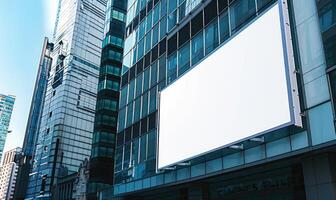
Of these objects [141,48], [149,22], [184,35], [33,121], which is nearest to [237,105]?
[184,35]

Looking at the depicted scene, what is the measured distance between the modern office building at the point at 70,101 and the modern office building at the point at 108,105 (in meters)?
29.7

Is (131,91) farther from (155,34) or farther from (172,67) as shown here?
(172,67)

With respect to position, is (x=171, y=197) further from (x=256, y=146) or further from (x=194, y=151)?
(x=256, y=146)

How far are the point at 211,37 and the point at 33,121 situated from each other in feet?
407

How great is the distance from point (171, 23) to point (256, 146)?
1695 cm

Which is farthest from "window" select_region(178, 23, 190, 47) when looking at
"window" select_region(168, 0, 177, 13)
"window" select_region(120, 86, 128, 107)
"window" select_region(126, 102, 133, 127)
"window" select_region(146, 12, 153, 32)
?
"window" select_region(120, 86, 128, 107)

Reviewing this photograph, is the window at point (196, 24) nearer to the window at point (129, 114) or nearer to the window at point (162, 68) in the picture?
the window at point (162, 68)

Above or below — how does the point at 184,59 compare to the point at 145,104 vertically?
above

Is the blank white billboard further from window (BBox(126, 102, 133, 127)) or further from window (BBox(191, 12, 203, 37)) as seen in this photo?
window (BBox(126, 102, 133, 127))

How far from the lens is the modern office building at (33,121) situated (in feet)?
369

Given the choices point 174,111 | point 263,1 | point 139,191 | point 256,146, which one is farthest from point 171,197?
point 263,1

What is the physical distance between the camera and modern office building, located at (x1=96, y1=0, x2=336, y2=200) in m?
15.7

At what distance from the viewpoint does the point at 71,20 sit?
10756 cm

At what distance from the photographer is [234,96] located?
19.8 m
